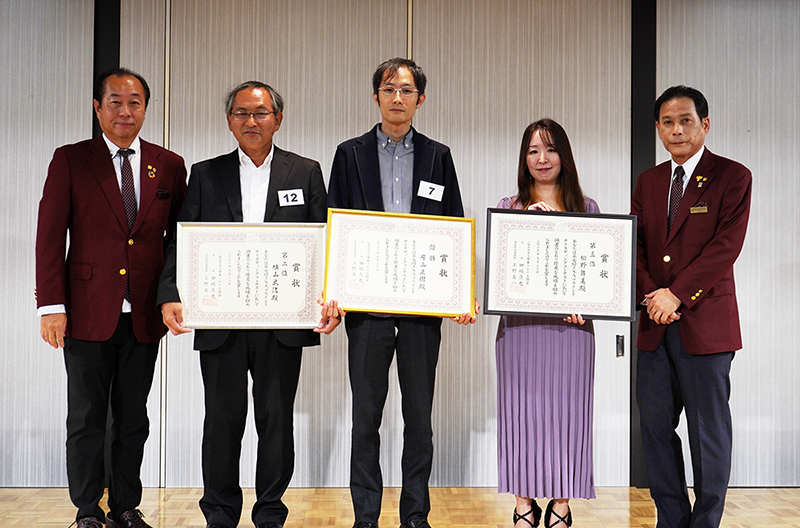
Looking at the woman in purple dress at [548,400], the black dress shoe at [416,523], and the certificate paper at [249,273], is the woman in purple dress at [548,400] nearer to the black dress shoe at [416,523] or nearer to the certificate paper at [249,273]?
the black dress shoe at [416,523]

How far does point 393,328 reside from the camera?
105 inches

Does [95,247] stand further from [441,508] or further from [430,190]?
[441,508]

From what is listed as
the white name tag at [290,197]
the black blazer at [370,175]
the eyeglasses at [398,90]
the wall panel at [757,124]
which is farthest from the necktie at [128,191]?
the wall panel at [757,124]

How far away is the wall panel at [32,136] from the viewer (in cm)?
365

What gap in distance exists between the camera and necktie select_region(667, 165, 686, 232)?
2.70 metres

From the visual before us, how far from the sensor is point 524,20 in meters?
3.80

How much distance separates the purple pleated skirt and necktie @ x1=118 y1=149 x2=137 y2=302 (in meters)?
1.58

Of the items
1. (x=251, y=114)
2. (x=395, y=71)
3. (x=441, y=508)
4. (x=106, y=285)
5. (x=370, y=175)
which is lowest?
(x=441, y=508)

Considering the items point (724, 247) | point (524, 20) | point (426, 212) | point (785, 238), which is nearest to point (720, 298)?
point (724, 247)

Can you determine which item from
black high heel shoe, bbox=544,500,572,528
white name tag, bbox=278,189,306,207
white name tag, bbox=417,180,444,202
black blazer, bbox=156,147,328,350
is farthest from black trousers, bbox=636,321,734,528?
white name tag, bbox=278,189,306,207

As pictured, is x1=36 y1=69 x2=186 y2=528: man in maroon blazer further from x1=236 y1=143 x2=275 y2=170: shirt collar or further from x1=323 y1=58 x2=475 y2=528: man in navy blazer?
x1=323 y1=58 x2=475 y2=528: man in navy blazer

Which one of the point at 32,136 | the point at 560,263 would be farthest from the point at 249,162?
the point at 32,136

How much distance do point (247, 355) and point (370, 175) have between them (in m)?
0.86

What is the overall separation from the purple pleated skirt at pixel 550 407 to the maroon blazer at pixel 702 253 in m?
0.30
